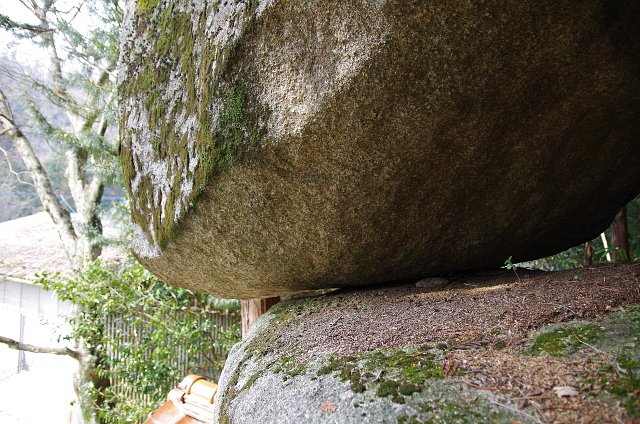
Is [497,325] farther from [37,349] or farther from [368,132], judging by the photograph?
[37,349]

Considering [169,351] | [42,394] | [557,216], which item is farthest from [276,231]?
[42,394]

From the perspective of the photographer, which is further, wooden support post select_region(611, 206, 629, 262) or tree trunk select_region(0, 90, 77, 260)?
tree trunk select_region(0, 90, 77, 260)

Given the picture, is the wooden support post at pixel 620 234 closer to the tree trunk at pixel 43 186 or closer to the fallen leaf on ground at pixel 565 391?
the fallen leaf on ground at pixel 565 391

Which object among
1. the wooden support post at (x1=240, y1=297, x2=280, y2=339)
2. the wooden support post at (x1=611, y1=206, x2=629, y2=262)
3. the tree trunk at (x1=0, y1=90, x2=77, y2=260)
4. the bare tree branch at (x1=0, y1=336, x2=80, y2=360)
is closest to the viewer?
the wooden support post at (x1=240, y1=297, x2=280, y2=339)

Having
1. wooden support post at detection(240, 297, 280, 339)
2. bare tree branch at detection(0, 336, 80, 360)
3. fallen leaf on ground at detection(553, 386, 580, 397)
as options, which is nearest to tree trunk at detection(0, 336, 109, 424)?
bare tree branch at detection(0, 336, 80, 360)

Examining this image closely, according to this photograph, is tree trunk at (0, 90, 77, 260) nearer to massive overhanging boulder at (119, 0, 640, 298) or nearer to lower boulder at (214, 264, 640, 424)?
massive overhanging boulder at (119, 0, 640, 298)

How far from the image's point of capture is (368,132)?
159 cm

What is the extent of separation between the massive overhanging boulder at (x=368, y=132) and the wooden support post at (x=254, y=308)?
1.11 meters

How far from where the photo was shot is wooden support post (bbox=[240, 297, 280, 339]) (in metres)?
3.53

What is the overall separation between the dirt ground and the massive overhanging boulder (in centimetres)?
20

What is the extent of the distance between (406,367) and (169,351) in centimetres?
564

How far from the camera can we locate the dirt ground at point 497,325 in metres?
1.02

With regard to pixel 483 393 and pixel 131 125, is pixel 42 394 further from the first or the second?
pixel 483 393

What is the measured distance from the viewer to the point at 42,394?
10.4m
